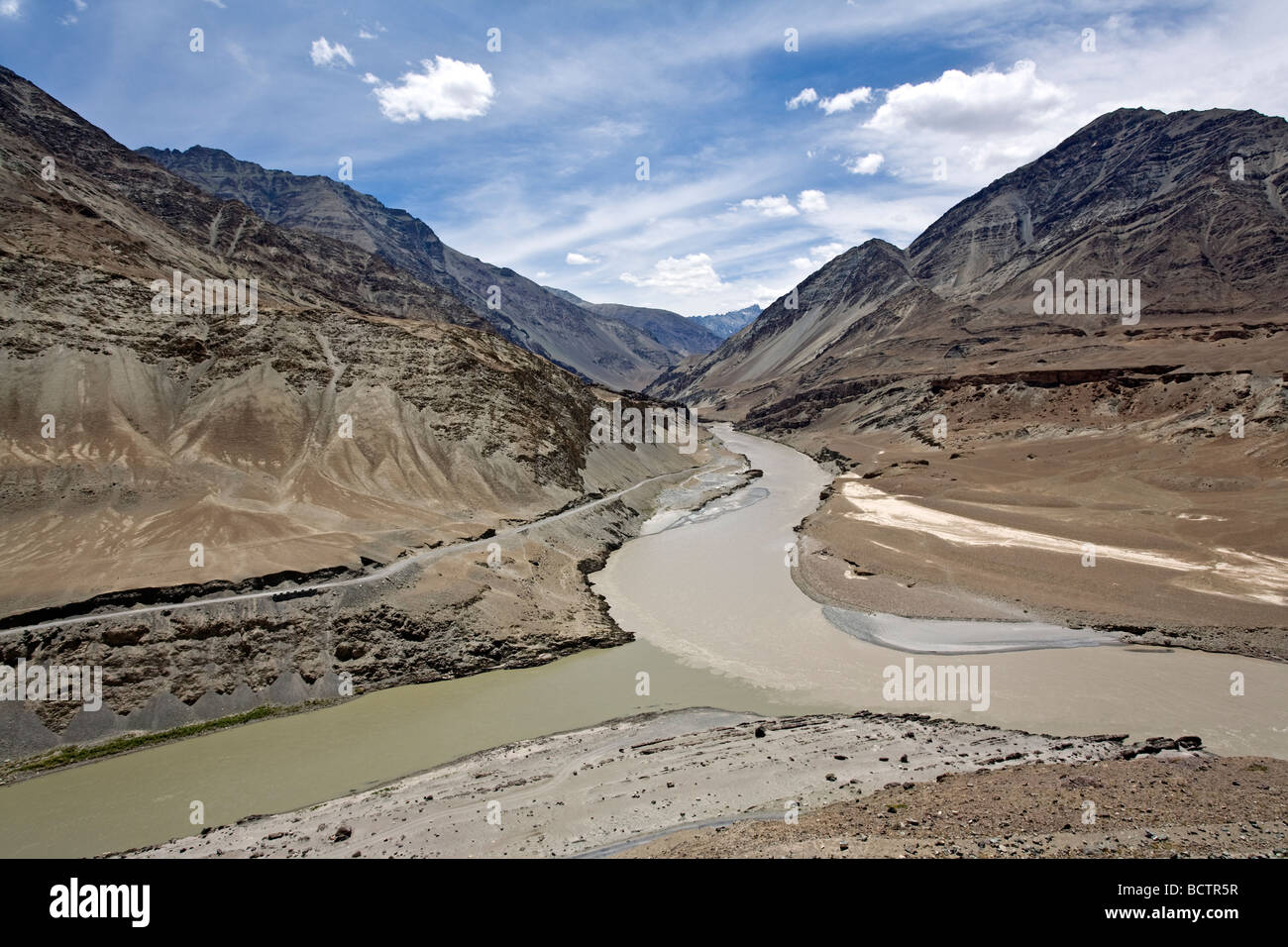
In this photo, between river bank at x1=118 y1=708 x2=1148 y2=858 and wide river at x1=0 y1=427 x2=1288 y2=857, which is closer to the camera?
river bank at x1=118 y1=708 x2=1148 y2=858

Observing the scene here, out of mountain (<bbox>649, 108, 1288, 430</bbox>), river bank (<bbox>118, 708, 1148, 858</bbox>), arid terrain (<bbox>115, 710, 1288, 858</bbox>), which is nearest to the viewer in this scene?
arid terrain (<bbox>115, 710, 1288, 858</bbox>)

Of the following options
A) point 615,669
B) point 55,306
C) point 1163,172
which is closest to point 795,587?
point 615,669

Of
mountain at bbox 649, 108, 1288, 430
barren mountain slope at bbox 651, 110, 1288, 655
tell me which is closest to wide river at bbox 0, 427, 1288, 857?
barren mountain slope at bbox 651, 110, 1288, 655

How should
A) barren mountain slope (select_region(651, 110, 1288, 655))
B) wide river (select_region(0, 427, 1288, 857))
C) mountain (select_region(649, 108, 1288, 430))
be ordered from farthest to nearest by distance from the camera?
mountain (select_region(649, 108, 1288, 430)) < barren mountain slope (select_region(651, 110, 1288, 655)) < wide river (select_region(0, 427, 1288, 857))

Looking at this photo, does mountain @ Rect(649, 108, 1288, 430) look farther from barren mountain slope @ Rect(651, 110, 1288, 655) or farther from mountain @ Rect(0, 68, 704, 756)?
mountain @ Rect(0, 68, 704, 756)

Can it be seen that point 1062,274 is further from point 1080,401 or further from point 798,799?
point 798,799

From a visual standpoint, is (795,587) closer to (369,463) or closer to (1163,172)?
(369,463)

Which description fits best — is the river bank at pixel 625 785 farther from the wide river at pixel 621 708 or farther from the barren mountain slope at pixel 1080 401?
the barren mountain slope at pixel 1080 401
